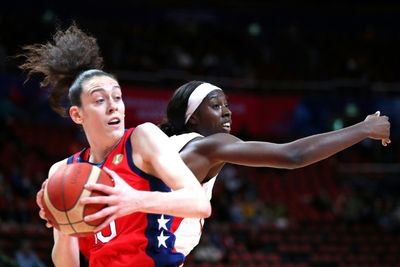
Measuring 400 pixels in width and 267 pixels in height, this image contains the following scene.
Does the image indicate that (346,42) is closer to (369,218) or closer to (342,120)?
(342,120)

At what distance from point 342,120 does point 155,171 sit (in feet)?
47.6

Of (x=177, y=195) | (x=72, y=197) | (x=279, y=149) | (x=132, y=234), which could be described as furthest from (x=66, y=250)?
(x=279, y=149)

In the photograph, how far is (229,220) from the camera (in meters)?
14.4

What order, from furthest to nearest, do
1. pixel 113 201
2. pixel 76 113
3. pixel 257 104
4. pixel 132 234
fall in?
pixel 257 104
pixel 76 113
pixel 132 234
pixel 113 201

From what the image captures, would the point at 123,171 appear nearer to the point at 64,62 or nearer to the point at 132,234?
the point at 132,234

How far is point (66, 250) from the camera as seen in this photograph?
148 inches

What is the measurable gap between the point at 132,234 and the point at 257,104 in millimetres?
13916

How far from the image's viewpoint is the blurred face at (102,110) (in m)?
3.45

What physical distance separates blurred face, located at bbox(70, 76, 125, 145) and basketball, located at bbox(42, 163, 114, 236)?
0.40 m

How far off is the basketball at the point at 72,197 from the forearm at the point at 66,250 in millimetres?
638

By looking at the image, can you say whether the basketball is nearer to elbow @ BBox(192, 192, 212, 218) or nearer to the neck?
elbow @ BBox(192, 192, 212, 218)

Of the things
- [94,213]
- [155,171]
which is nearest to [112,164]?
[155,171]

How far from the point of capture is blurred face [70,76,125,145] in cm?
345

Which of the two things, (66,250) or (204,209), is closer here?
(204,209)
